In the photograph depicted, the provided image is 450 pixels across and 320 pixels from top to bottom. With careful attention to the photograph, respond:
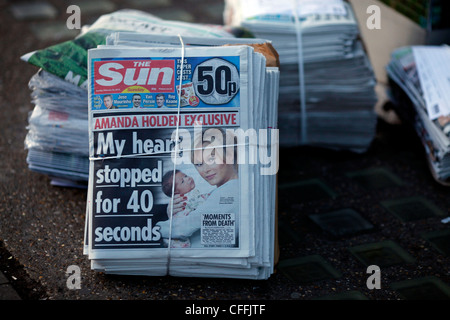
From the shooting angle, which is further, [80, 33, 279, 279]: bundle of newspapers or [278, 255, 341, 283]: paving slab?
[278, 255, 341, 283]: paving slab

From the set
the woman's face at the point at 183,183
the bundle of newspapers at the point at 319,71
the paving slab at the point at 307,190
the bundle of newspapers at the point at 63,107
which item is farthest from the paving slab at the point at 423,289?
the bundle of newspapers at the point at 63,107

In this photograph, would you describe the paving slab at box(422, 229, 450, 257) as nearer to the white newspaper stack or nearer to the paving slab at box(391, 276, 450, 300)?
the paving slab at box(391, 276, 450, 300)

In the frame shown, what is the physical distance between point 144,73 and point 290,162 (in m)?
1.47

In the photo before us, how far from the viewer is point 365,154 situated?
3.95m

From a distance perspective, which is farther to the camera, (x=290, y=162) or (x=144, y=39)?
(x=290, y=162)

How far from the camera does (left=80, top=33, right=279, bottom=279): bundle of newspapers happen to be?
2617mm

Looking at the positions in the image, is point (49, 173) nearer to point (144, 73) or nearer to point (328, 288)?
point (144, 73)

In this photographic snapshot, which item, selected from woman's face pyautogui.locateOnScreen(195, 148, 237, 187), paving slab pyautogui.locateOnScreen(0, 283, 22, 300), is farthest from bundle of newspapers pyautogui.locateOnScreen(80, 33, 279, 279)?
paving slab pyautogui.locateOnScreen(0, 283, 22, 300)

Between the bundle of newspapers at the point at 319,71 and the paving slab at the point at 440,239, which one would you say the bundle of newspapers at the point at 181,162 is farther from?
the bundle of newspapers at the point at 319,71

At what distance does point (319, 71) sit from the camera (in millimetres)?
3744

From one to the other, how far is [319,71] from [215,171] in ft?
4.60

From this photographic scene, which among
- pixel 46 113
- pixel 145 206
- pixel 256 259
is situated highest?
pixel 46 113

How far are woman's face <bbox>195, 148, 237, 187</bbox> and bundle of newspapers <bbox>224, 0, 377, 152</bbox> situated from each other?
1257 mm

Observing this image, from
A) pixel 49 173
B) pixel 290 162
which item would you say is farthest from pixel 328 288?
pixel 49 173
